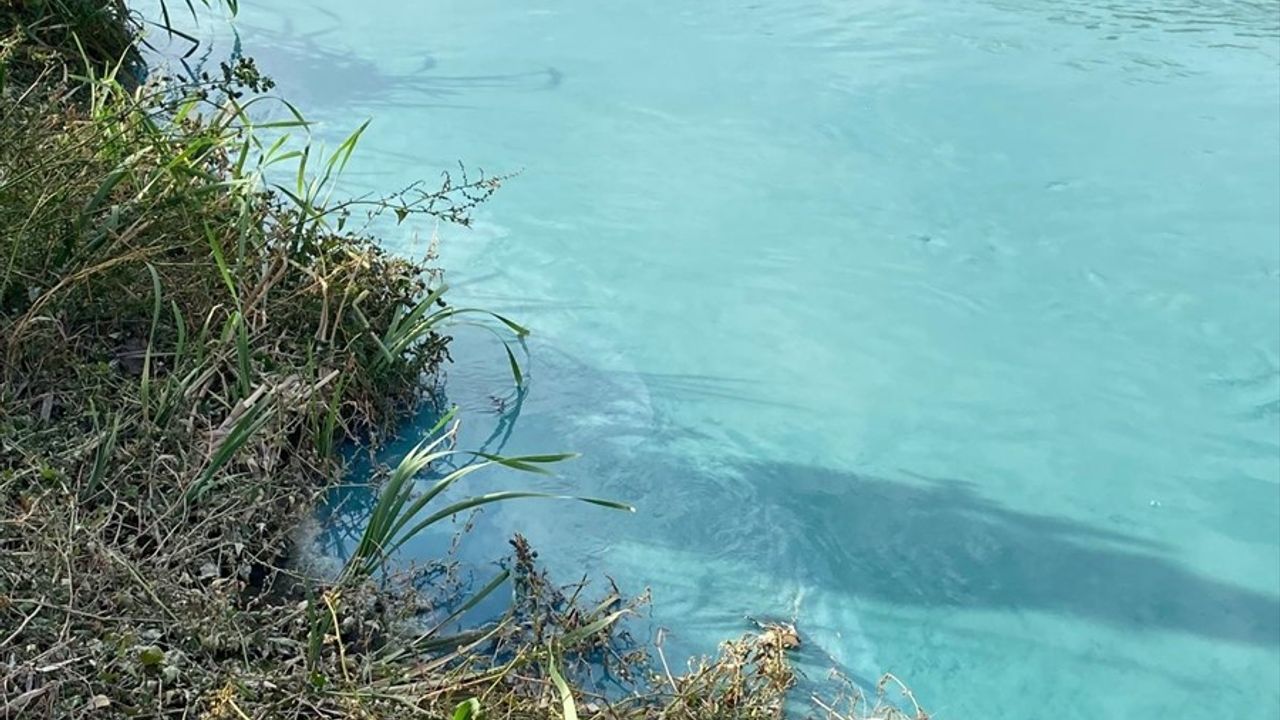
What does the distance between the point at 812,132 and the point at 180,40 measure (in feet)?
7.76

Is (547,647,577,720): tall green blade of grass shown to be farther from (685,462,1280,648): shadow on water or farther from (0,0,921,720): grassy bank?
(685,462,1280,648): shadow on water

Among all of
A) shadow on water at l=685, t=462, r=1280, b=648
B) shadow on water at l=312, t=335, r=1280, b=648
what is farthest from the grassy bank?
shadow on water at l=685, t=462, r=1280, b=648

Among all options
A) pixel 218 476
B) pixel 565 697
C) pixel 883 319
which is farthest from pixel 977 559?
pixel 218 476

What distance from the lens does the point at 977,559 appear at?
2357 mm

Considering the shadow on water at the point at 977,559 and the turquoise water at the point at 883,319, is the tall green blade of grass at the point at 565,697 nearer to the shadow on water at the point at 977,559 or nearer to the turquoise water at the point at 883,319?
the turquoise water at the point at 883,319

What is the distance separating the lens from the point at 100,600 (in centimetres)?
176

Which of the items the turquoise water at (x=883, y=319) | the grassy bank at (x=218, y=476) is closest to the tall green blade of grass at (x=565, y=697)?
the grassy bank at (x=218, y=476)

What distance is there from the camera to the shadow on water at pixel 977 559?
2.26 metres

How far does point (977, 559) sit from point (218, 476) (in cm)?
144

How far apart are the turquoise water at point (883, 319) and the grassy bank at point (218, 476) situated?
0.87 feet

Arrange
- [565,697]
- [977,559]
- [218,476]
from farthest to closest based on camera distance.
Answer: [977,559], [218,476], [565,697]

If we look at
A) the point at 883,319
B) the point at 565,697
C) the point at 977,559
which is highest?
the point at 565,697

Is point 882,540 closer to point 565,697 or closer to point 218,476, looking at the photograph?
point 565,697

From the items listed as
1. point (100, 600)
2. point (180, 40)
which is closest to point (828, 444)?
point (100, 600)
